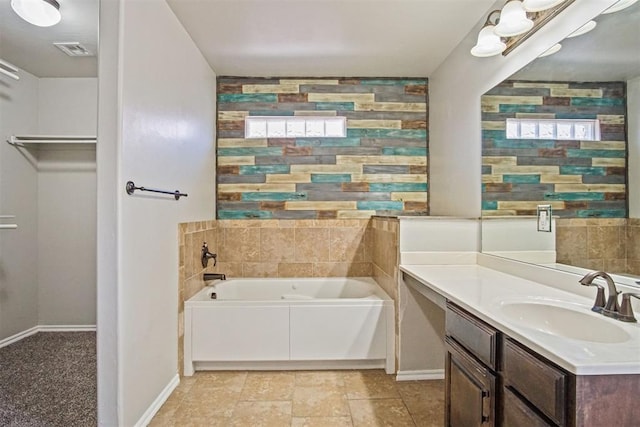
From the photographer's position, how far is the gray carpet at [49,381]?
202 cm

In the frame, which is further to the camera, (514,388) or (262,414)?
(262,414)

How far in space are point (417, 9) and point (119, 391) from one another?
9.44ft

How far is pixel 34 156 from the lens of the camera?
3277 millimetres

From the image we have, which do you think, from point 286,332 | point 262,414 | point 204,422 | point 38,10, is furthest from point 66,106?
point 262,414

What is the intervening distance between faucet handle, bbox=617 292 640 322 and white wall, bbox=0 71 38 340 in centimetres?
423

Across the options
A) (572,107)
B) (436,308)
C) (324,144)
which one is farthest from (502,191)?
(324,144)

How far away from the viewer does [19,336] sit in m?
3.16

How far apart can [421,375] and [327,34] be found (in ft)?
8.76

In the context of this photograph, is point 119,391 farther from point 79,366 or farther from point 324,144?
point 324,144

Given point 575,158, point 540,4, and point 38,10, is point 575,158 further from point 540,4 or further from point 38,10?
point 38,10

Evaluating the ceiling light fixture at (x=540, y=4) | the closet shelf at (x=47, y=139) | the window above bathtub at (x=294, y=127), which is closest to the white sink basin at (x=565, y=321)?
the ceiling light fixture at (x=540, y=4)

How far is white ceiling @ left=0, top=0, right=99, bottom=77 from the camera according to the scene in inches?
89.3

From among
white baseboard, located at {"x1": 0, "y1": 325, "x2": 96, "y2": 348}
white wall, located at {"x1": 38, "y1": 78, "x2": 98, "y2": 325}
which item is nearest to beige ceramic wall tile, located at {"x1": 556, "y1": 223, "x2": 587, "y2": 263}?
white wall, located at {"x1": 38, "y1": 78, "x2": 98, "y2": 325}

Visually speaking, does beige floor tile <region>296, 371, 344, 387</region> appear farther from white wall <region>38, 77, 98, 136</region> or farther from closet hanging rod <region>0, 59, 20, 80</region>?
white wall <region>38, 77, 98, 136</region>
